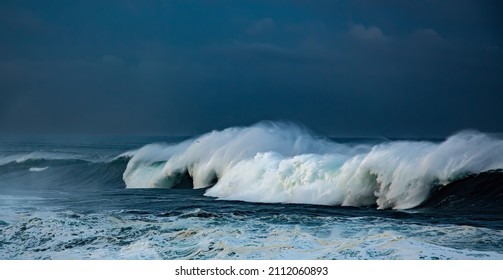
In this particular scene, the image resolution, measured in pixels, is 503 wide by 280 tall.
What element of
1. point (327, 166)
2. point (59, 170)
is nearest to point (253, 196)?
point (327, 166)

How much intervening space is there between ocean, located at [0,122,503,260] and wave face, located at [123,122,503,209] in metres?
0.01

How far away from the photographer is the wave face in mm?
7242

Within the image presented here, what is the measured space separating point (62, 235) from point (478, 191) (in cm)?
420

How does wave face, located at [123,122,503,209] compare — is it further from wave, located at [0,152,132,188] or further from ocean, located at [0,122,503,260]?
wave, located at [0,152,132,188]

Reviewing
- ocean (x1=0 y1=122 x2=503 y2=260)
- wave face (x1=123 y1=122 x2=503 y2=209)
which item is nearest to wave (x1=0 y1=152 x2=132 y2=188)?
ocean (x1=0 y1=122 x2=503 y2=260)

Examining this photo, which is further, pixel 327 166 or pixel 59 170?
pixel 59 170

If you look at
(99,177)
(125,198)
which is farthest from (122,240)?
(99,177)

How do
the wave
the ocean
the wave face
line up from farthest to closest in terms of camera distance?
the wave, the wave face, the ocean

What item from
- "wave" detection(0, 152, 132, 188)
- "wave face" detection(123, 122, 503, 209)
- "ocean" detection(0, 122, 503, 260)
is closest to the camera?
"ocean" detection(0, 122, 503, 260)

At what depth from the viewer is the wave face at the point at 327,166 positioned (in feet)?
23.8

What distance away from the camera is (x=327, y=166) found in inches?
297

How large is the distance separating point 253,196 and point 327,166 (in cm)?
88

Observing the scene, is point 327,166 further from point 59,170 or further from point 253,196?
point 59,170
